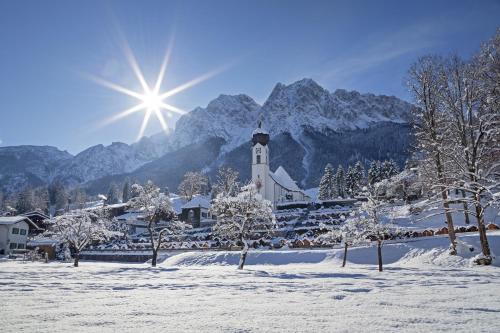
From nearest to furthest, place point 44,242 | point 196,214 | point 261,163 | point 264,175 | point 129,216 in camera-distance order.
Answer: point 44,242 < point 196,214 < point 264,175 < point 261,163 < point 129,216

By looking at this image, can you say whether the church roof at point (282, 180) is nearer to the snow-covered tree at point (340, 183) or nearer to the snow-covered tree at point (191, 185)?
the snow-covered tree at point (340, 183)

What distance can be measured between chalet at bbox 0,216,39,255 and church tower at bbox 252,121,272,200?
46.2m

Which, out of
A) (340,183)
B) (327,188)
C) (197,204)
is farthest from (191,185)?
(340,183)

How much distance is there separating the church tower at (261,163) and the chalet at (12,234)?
46.2 meters

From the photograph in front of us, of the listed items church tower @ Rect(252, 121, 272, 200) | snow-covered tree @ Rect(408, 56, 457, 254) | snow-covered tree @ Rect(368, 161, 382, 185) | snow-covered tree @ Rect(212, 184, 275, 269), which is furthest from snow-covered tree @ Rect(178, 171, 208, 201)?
snow-covered tree @ Rect(408, 56, 457, 254)

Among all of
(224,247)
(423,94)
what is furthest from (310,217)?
(423,94)

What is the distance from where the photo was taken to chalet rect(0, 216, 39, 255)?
60.5 meters

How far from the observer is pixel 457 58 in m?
23.1

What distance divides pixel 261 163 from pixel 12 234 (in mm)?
51576

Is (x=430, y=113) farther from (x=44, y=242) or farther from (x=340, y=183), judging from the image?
(x=340, y=183)

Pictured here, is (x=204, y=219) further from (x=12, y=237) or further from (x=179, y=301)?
(x=179, y=301)

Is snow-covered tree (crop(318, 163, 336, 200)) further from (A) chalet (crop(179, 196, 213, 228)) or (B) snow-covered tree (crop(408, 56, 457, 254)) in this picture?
(B) snow-covered tree (crop(408, 56, 457, 254))

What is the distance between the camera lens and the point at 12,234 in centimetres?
6181

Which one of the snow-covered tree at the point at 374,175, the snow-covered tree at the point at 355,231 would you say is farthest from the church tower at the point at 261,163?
A: the snow-covered tree at the point at 355,231
